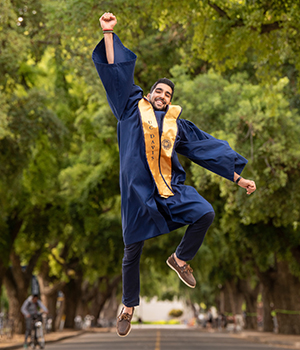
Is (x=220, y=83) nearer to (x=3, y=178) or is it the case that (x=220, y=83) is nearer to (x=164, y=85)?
(x=3, y=178)

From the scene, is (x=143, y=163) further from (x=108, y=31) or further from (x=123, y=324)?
(x=123, y=324)

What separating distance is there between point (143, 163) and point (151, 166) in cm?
8

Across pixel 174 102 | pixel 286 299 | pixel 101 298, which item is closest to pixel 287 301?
pixel 286 299

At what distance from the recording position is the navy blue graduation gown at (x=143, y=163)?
414cm

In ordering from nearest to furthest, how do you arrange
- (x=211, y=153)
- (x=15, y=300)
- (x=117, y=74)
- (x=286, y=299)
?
1. (x=117, y=74)
2. (x=211, y=153)
3. (x=15, y=300)
4. (x=286, y=299)

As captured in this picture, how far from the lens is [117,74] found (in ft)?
14.6

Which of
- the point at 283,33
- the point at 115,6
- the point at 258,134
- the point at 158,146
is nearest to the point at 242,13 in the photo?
the point at 283,33

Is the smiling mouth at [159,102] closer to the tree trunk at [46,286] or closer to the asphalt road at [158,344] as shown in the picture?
the asphalt road at [158,344]

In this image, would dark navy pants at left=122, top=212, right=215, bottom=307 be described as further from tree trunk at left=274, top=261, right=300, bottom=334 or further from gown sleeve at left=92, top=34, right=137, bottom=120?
tree trunk at left=274, top=261, right=300, bottom=334

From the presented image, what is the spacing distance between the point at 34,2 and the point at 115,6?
4.22m

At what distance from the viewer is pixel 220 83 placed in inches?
632

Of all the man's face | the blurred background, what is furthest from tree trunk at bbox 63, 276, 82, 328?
the man's face

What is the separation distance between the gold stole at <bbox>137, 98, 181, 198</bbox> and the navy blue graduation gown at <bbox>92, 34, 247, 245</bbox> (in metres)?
0.05

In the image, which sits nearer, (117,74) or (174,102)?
(117,74)
